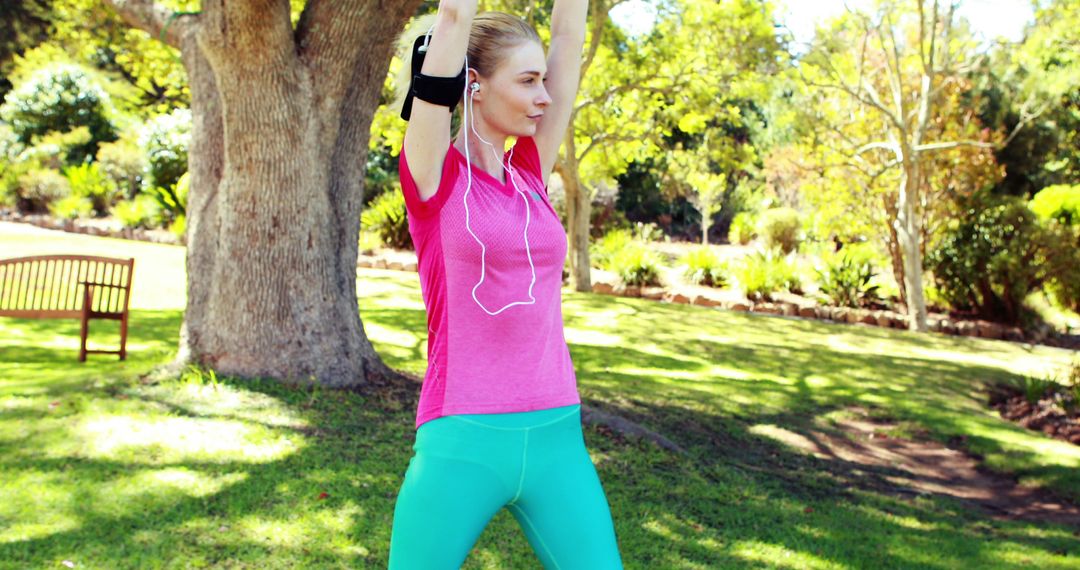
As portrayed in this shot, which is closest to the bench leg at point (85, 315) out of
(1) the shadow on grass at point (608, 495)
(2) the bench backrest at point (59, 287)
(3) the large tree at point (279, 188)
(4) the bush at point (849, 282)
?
(2) the bench backrest at point (59, 287)

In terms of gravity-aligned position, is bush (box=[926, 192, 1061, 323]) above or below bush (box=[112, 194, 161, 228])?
above

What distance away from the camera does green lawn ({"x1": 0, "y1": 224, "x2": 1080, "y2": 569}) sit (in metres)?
4.38

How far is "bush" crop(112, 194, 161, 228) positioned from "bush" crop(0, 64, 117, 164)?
14.0 feet

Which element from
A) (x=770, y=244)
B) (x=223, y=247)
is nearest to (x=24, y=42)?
(x=770, y=244)

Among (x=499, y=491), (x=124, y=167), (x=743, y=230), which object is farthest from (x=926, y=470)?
(x=743, y=230)

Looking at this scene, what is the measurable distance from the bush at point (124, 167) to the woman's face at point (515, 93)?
20057mm

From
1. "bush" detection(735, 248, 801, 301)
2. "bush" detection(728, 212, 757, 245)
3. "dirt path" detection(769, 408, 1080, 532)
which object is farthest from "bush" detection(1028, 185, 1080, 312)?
"bush" detection(728, 212, 757, 245)

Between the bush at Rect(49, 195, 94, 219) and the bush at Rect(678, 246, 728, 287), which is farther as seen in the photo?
the bush at Rect(49, 195, 94, 219)

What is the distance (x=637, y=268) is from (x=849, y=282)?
340 centimetres

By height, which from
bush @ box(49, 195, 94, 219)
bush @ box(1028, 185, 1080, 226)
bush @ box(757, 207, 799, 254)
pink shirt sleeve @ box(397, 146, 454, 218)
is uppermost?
bush @ box(1028, 185, 1080, 226)

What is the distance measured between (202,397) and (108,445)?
0.88 meters

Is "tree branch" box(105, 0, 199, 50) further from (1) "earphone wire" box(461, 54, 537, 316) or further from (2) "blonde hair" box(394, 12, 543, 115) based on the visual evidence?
(1) "earphone wire" box(461, 54, 537, 316)

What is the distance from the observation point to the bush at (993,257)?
14641 millimetres

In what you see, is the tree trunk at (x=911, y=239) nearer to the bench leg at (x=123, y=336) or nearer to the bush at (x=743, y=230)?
the bush at (x=743, y=230)
